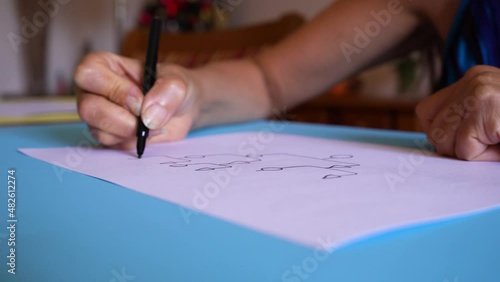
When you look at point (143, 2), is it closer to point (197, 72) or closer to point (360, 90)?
point (360, 90)

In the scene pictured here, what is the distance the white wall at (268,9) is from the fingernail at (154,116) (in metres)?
1.86

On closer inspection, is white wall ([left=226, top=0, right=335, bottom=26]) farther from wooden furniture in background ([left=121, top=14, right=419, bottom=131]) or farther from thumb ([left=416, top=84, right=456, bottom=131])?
thumb ([left=416, top=84, right=456, bottom=131])

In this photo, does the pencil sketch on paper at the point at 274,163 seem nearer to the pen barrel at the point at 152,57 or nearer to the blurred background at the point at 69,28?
the pen barrel at the point at 152,57

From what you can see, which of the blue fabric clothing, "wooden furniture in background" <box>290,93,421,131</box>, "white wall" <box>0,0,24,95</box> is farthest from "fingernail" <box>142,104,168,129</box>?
"white wall" <box>0,0,24,95</box>

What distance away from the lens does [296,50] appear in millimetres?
982

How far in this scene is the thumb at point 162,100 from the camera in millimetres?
603

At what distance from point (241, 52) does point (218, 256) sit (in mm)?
1940

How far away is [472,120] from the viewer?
0.54 metres

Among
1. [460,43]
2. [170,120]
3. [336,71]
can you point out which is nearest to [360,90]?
[336,71]

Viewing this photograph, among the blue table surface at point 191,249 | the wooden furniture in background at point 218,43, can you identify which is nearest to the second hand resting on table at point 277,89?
the blue table surface at point 191,249

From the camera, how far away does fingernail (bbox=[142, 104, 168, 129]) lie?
23.6 inches

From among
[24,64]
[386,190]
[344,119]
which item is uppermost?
[386,190]

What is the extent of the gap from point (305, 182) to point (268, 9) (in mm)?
2385

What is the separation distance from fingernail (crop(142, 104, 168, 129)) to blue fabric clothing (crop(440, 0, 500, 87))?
42 cm
